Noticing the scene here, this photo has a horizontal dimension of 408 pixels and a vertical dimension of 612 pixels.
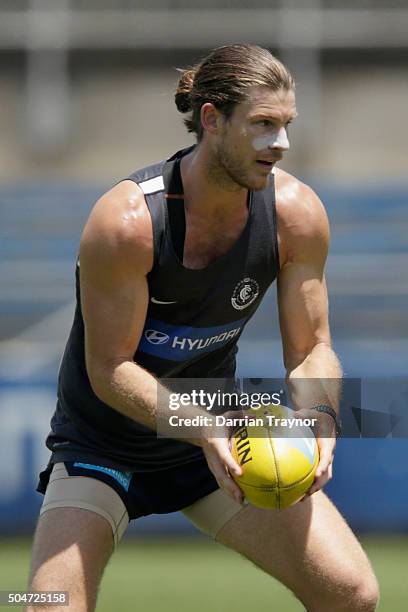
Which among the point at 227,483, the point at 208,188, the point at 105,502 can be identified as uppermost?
the point at 208,188

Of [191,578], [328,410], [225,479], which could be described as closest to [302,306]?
[328,410]

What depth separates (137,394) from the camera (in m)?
4.63

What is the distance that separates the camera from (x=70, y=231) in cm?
1448

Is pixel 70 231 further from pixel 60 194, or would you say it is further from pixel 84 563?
pixel 84 563

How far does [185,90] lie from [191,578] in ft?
14.0

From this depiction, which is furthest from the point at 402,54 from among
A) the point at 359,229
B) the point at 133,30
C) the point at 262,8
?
the point at 359,229

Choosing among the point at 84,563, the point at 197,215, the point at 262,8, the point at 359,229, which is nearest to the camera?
the point at 84,563

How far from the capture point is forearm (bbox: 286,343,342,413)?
488 cm

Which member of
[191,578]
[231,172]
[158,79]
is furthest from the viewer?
[158,79]

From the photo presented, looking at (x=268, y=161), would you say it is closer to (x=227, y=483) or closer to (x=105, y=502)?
(x=227, y=483)

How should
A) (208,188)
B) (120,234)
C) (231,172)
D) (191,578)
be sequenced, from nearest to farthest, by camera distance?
1. (120,234)
2. (231,172)
3. (208,188)
4. (191,578)

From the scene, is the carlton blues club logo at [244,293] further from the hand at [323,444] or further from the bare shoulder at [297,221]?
the hand at [323,444]

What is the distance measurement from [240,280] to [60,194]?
402 inches

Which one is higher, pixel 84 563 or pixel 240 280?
pixel 240 280
